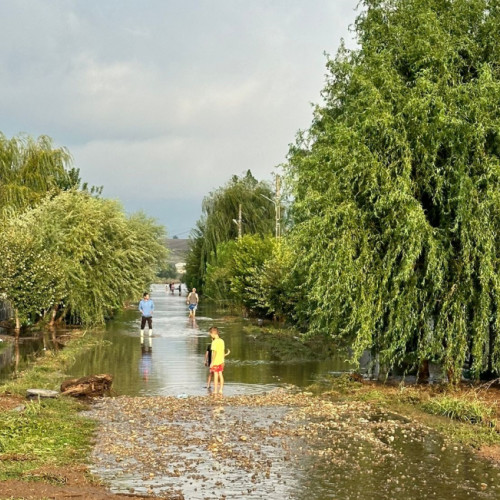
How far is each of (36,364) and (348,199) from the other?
11148 millimetres

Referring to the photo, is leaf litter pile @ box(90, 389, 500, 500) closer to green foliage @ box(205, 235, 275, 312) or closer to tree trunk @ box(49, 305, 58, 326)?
tree trunk @ box(49, 305, 58, 326)

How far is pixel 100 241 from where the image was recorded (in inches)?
1622

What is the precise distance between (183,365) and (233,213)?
4806 centimetres

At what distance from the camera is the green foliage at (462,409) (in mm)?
15898

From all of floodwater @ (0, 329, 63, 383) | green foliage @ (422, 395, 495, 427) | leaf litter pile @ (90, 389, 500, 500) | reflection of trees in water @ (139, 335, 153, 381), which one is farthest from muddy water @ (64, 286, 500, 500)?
floodwater @ (0, 329, 63, 383)

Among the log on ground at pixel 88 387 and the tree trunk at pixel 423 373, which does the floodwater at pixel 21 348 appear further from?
the tree trunk at pixel 423 373

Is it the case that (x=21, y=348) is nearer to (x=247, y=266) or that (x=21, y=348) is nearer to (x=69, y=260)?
(x=69, y=260)

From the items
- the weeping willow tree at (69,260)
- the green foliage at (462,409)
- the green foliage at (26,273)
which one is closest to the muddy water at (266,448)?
the green foliage at (462,409)

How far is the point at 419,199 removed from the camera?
1952 centimetres

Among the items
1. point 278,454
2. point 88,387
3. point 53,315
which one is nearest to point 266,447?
point 278,454

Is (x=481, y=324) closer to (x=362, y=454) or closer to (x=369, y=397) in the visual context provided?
(x=369, y=397)

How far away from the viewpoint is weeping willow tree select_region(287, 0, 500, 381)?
18.4 metres

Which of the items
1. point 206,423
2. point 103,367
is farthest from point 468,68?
point 103,367

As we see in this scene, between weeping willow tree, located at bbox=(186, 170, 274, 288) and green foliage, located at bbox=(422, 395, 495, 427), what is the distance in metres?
50.4
